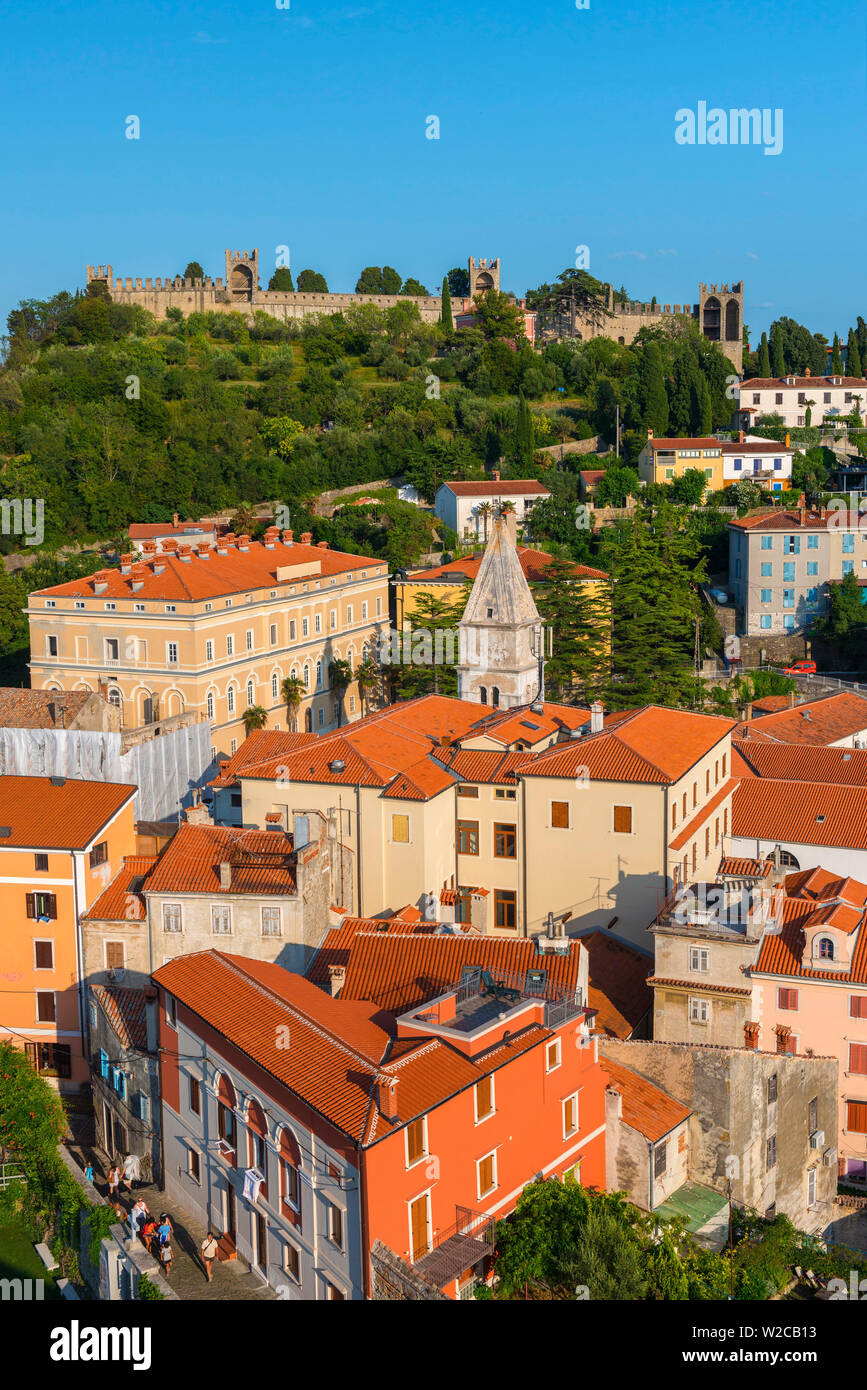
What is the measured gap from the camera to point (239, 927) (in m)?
24.9

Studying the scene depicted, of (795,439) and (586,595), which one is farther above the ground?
(795,439)

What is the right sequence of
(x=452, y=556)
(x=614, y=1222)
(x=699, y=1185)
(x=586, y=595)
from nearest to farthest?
(x=614, y=1222) → (x=699, y=1185) → (x=586, y=595) → (x=452, y=556)

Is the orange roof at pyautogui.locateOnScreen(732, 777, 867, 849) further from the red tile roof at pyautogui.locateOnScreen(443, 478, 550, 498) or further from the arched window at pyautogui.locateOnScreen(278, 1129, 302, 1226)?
the red tile roof at pyautogui.locateOnScreen(443, 478, 550, 498)

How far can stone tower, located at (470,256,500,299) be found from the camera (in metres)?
106

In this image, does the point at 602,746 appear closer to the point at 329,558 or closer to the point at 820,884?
the point at 820,884

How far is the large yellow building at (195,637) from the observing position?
46750mm

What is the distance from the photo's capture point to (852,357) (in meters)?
88.1

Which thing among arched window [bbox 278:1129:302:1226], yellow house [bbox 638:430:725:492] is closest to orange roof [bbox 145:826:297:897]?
arched window [bbox 278:1129:302:1226]

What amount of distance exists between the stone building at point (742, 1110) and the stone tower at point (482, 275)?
91131mm

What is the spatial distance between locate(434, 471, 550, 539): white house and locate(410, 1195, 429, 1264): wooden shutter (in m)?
52.7

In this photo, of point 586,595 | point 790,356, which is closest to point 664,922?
point 586,595

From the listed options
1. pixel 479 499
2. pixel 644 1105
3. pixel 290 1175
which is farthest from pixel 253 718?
pixel 290 1175

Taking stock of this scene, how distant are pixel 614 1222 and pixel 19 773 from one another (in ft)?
66.8

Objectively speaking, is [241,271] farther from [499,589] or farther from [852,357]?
[499,589]
